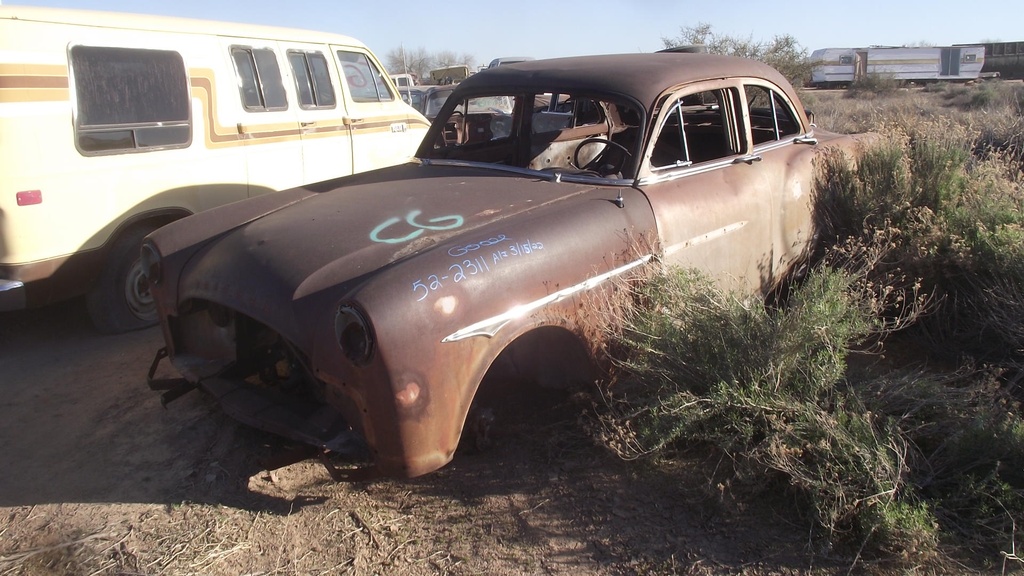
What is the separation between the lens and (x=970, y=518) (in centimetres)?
262

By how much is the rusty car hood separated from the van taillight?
1676 mm

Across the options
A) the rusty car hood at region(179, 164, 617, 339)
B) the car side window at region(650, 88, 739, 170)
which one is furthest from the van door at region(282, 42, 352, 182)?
the car side window at region(650, 88, 739, 170)

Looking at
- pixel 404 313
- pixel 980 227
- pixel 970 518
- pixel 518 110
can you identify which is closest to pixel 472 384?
pixel 404 313

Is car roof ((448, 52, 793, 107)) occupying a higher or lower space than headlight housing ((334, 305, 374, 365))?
higher

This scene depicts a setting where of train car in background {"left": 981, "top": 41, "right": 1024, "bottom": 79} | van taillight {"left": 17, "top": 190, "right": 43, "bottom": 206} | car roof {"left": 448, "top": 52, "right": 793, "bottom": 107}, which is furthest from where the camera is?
train car in background {"left": 981, "top": 41, "right": 1024, "bottom": 79}

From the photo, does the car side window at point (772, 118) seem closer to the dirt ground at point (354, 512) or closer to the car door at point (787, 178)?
the car door at point (787, 178)

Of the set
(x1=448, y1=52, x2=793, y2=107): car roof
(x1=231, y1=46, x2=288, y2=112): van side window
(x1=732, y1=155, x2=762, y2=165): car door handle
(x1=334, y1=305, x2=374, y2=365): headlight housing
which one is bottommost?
(x1=334, y1=305, x2=374, y2=365): headlight housing

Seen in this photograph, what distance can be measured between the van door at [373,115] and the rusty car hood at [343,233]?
331 centimetres

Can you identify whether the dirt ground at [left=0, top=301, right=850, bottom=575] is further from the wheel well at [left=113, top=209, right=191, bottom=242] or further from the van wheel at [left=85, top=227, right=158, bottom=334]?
the wheel well at [left=113, top=209, right=191, bottom=242]

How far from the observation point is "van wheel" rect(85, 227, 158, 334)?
16.5ft

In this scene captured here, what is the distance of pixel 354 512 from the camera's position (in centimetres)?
296

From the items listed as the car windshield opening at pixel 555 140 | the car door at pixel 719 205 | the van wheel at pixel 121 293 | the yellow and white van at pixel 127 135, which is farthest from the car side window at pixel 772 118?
the van wheel at pixel 121 293

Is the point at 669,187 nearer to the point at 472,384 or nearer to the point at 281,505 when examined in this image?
the point at 472,384

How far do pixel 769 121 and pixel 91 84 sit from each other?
15.5ft
